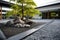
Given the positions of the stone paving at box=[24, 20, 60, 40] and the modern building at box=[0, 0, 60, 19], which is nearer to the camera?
the stone paving at box=[24, 20, 60, 40]

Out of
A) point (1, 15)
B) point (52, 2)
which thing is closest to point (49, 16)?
point (52, 2)

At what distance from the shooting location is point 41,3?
161ft

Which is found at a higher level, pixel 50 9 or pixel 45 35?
pixel 50 9

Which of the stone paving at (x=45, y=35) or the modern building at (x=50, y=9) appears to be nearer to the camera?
the stone paving at (x=45, y=35)

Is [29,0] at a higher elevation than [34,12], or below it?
higher

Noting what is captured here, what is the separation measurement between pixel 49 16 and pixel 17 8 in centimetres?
2966

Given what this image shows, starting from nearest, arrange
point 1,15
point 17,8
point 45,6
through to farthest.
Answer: point 17,8 < point 1,15 < point 45,6

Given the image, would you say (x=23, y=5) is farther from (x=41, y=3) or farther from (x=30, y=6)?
(x=41, y=3)

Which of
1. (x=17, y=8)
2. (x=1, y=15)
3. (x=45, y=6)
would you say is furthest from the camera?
(x=45, y=6)

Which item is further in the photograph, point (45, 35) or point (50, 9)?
point (50, 9)

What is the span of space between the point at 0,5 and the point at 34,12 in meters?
20.5

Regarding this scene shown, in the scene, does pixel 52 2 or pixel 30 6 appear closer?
pixel 30 6

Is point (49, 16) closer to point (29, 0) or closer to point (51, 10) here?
point (51, 10)

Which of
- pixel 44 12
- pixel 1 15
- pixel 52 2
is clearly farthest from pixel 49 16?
pixel 1 15
